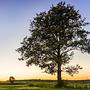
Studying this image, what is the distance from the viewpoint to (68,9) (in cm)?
8056

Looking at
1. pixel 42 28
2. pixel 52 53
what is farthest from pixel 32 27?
pixel 52 53

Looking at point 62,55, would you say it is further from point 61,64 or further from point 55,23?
point 55,23

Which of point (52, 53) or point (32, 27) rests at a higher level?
point (32, 27)

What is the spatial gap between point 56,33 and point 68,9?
6.56 m

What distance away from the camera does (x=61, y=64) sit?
257ft

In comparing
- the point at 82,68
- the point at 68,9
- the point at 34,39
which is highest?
the point at 68,9

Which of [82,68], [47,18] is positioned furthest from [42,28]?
[82,68]

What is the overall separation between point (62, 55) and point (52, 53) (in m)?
2.36

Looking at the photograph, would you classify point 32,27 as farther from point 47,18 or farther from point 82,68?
point 82,68

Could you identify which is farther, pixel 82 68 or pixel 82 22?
pixel 82 22

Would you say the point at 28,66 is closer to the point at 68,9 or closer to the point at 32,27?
the point at 32,27

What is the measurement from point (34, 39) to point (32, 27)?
317cm

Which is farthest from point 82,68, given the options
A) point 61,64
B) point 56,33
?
point 56,33

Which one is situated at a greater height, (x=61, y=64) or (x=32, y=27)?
(x=32, y=27)
